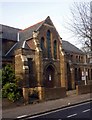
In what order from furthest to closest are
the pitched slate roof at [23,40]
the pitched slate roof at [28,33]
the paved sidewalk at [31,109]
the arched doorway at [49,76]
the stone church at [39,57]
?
the arched doorway at [49,76] < the pitched slate roof at [28,33] < the pitched slate roof at [23,40] < the stone church at [39,57] < the paved sidewalk at [31,109]

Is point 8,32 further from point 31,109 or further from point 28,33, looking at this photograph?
point 31,109

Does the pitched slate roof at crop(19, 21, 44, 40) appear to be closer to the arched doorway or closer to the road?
the arched doorway

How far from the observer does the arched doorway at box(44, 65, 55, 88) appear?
35.6 meters

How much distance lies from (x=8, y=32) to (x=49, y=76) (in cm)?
1005

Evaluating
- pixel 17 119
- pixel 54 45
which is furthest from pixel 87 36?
pixel 54 45

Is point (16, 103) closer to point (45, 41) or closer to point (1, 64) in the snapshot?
point (1, 64)

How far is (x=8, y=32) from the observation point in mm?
37344

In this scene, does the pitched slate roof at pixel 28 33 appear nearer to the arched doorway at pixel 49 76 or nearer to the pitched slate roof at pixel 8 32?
the pitched slate roof at pixel 8 32

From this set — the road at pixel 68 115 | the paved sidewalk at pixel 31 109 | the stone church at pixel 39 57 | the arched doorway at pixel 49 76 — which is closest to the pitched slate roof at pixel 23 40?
the stone church at pixel 39 57

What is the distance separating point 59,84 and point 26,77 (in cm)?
938

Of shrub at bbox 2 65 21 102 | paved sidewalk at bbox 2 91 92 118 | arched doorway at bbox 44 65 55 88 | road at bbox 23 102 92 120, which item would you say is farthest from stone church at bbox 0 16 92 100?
road at bbox 23 102 92 120

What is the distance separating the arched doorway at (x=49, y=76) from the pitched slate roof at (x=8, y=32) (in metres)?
7.40

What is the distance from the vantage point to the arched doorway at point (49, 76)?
117 feet

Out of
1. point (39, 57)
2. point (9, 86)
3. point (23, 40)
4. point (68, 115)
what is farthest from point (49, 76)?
point (68, 115)
